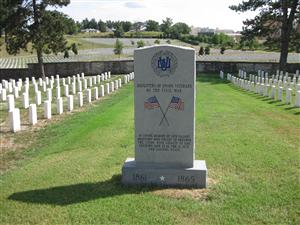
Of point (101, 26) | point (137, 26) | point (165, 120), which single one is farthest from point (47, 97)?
point (101, 26)

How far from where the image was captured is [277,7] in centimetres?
3397

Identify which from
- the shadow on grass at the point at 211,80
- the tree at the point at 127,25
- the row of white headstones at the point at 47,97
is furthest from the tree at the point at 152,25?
the row of white headstones at the point at 47,97

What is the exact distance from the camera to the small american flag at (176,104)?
710cm

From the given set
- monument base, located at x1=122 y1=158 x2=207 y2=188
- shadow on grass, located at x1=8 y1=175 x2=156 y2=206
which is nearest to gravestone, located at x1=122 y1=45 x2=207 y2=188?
monument base, located at x1=122 y1=158 x2=207 y2=188

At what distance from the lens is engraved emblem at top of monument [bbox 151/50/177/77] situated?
6988mm

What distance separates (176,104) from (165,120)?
0.34 m

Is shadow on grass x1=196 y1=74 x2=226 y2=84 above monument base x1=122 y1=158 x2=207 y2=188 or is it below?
above

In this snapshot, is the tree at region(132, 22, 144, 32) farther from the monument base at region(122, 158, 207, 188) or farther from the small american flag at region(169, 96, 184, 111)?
the monument base at region(122, 158, 207, 188)

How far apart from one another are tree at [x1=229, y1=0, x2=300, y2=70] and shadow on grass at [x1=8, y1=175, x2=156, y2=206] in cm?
2977

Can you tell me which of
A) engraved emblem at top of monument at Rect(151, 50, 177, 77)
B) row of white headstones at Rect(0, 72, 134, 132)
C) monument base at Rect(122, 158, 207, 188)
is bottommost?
monument base at Rect(122, 158, 207, 188)

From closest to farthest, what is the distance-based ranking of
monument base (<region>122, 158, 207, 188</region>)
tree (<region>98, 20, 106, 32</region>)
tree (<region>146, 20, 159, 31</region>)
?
monument base (<region>122, 158, 207, 188</region>), tree (<region>146, 20, 159, 31</region>), tree (<region>98, 20, 106, 32</region>)

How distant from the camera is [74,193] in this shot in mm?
6773

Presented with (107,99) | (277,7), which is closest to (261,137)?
(107,99)

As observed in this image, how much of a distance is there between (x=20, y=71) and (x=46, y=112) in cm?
2004
